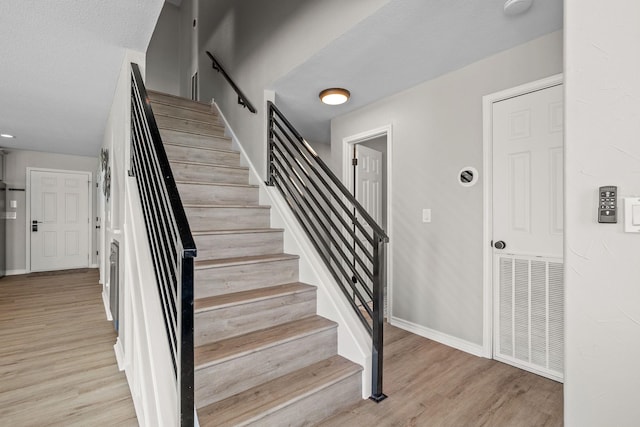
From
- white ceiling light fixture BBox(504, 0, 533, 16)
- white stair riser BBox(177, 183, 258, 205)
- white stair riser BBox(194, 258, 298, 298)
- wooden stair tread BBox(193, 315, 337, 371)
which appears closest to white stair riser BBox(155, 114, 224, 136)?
white stair riser BBox(177, 183, 258, 205)

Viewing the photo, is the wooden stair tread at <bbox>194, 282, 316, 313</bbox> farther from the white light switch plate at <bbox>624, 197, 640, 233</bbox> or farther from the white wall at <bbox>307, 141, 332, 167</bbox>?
the white wall at <bbox>307, 141, 332, 167</bbox>

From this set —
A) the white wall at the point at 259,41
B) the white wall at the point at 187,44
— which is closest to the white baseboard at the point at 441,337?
the white wall at the point at 259,41

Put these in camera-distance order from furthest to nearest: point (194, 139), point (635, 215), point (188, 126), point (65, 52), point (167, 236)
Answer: point (188, 126)
point (194, 139)
point (65, 52)
point (167, 236)
point (635, 215)

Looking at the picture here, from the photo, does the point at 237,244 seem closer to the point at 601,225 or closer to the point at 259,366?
the point at 259,366

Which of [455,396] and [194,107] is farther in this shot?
[194,107]

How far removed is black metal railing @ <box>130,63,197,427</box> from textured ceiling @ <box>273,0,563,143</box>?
138cm

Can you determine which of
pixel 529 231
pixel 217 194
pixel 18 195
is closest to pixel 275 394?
pixel 217 194

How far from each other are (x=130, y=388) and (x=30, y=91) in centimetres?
272

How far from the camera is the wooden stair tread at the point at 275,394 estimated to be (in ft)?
4.78

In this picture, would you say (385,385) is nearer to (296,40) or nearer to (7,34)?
(296,40)

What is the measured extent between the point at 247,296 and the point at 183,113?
9.10ft

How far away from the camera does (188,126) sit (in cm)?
355

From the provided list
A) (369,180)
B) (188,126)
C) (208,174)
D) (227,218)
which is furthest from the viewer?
(369,180)

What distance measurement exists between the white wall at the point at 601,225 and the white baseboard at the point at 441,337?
1391 mm
